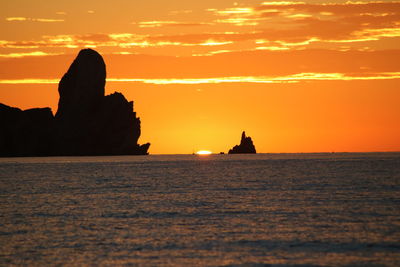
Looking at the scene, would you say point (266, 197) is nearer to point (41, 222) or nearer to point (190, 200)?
point (190, 200)

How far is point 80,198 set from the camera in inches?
3634

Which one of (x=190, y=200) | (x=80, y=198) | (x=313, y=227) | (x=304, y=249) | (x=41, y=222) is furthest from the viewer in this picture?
(x=80, y=198)

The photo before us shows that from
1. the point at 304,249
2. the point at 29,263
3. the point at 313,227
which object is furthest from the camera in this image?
the point at 313,227

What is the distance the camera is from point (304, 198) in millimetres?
87562

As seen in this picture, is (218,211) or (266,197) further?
(266,197)

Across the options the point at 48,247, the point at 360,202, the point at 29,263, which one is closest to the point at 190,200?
the point at 360,202

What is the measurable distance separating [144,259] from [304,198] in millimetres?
45263

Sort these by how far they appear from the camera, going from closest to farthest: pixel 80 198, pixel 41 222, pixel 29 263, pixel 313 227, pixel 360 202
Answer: pixel 29 263, pixel 313 227, pixel 41 222, pixel 360 202, pixel 80 198

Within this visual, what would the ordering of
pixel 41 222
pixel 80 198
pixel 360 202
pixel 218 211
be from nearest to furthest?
pixel 41 222 → pixel 218 211 → pixel 360 202 → pixel 80 198

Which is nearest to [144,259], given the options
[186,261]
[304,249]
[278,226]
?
[186,261]

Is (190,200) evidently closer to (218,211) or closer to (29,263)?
(218,211)

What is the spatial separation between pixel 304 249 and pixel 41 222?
26.6 meters

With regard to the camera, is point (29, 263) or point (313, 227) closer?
point (29, 263)

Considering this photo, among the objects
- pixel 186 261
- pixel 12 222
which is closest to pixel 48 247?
pixel 186 261
